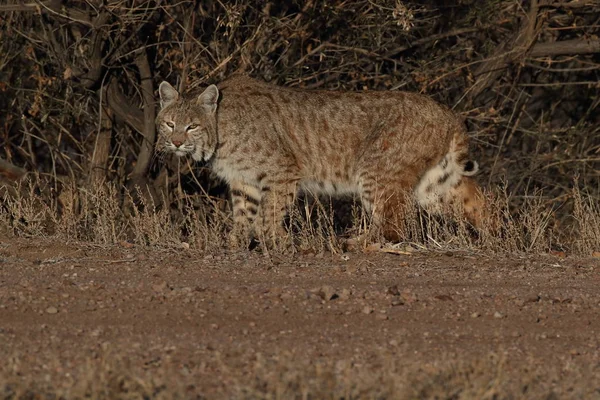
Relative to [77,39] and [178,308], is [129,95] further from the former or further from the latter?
[178,308]

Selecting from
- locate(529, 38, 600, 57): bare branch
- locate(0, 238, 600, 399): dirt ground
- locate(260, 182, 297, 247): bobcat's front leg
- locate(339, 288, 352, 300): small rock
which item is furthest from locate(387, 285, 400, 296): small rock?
locate(529, 38, 600, 57): bare branch

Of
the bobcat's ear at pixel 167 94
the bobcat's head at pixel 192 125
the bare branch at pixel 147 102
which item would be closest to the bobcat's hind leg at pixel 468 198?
the bobcat's head at pixel 192 125

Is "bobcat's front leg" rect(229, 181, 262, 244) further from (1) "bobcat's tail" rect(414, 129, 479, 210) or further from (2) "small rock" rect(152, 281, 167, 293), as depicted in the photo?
(2) "small rock" rect(152, 281, 167, 293)

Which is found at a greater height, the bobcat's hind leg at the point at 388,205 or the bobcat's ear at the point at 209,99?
the bobcat's ear at the point at 209,99

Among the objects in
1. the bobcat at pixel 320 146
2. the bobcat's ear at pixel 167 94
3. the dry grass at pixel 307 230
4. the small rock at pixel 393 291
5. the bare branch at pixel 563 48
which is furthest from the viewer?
the bare branch at pixel 563 48

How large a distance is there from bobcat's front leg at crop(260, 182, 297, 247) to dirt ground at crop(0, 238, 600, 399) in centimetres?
112

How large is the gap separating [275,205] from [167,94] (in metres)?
1.37

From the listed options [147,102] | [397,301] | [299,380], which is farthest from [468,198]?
[299,380]

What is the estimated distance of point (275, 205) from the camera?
30.0ft

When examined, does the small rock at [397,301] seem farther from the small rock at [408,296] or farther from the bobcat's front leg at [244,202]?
the bobcat's front leg at [244,202]

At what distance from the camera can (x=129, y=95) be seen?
11.2 metres

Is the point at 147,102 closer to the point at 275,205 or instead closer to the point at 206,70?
the point at 206,70

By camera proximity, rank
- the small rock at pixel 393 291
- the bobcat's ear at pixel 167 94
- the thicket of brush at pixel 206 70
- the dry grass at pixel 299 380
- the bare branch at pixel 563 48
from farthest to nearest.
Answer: the bare branch at pixel 563 48 < the thicket of brush at pixel 206 70 < the bobcat's ear at pixel 167 94 < the small rock at pixel 393 291 < the dry grass at pixel 299 380

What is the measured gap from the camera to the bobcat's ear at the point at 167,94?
30.9 ft
